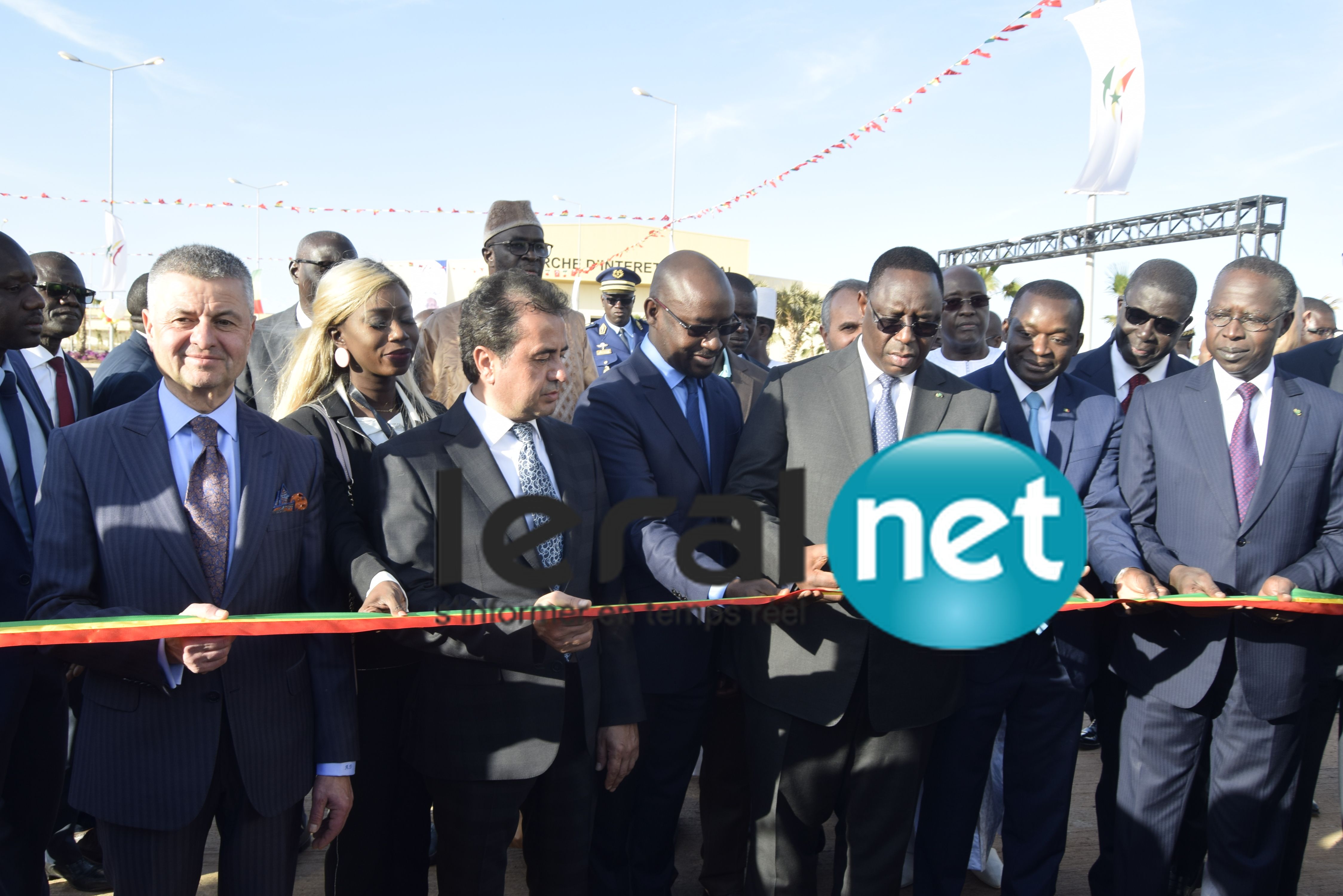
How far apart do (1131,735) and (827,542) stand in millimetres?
1565

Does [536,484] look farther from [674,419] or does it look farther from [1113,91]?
[1113,91]

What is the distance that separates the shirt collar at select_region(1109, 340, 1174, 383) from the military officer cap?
467cm

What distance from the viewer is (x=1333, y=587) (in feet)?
10.7

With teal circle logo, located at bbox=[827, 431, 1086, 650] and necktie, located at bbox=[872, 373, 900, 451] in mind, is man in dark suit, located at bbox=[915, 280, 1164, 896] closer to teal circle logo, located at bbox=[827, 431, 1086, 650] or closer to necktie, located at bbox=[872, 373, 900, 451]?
teal circle logo, located at bbox=[827, 431, 1086, 650]

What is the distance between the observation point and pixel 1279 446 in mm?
3127

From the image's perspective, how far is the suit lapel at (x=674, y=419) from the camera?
3326mm

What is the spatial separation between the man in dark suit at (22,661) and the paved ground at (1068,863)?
0.94 meters

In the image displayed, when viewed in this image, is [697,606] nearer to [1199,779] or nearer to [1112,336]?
[1199,779]

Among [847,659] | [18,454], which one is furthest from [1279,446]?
[18,454]

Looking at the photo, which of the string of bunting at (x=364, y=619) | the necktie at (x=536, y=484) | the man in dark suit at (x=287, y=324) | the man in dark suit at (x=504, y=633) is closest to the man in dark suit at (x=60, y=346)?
the man in dark suit at (x=287, y=324)

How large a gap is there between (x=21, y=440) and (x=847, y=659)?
3058mm

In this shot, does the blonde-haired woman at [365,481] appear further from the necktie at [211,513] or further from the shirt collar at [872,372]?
the shirt collar at [872,372]

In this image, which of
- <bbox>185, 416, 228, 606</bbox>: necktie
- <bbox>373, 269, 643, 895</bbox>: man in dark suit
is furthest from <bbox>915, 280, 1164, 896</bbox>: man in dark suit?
<bbox>185, 416, 228, 606</bbox>: necktie

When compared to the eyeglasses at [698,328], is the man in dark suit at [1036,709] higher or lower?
lower
